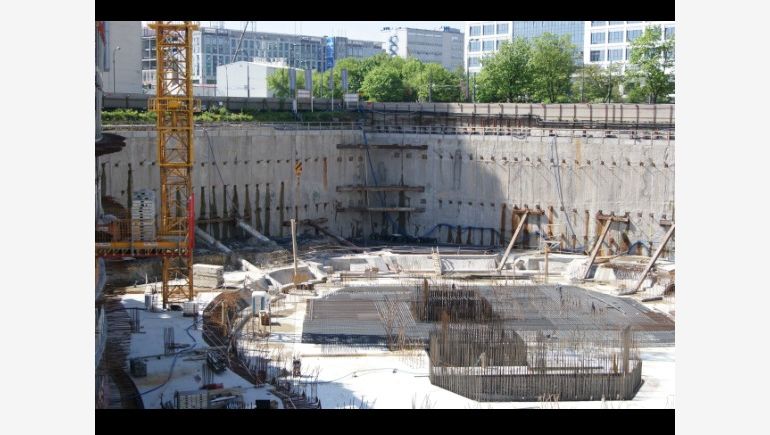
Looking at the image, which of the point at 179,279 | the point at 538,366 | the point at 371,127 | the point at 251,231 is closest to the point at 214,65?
the point at 371,127

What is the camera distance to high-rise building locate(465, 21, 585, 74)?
117 m

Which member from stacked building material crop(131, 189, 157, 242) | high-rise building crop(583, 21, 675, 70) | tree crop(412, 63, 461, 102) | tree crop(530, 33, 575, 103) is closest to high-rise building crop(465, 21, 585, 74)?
high-rise building crop(583, 21, 675, 70)

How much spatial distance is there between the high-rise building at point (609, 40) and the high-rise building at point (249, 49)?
25.0 metres

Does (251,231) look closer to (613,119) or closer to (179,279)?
(179,279)

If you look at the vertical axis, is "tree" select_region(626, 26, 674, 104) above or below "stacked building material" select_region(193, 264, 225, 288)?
above

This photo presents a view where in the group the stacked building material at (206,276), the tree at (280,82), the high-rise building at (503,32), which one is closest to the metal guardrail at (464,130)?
the stacked building material at (206,276)

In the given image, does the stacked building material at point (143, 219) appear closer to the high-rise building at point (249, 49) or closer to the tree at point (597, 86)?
the tree at point (597, 86)

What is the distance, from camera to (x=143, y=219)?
36.2 m

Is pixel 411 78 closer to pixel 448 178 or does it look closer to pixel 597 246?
pixel 448 178

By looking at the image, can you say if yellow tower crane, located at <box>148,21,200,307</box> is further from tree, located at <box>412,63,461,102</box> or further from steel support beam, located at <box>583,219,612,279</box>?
tree, located at <box>412,63,461,102</box>

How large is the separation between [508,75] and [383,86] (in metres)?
10.8

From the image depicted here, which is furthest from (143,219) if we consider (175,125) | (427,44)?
(427,44)

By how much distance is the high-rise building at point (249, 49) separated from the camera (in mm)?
125188

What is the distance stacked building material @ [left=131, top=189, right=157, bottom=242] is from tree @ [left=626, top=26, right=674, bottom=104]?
4473 centimetres
